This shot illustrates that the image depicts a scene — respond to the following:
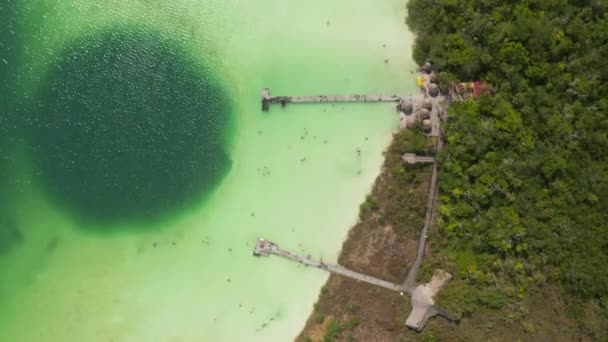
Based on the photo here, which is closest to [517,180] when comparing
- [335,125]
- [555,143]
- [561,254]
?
[555,143]

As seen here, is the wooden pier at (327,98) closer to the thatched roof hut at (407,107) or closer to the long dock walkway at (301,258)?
the thatched roof hut at (407,107)

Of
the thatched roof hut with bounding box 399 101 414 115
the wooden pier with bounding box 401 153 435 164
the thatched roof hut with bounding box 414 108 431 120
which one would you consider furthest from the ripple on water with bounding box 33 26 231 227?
the thatched roof hut with bounding box 414 108 431 120

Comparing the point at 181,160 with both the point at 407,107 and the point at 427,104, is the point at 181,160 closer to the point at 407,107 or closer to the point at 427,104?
the point at 407,107

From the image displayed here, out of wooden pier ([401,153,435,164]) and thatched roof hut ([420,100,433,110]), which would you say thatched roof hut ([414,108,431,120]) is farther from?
wooden pier ([401,153,435,164])

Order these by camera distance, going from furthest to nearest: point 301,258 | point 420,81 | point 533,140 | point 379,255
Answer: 1. point 420,81
2. point 301,258
3. point 379,255
4. point 533,140

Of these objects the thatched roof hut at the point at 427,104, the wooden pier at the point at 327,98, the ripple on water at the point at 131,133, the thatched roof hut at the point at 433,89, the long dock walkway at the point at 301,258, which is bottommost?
the long dock walkway at the point at 301,258

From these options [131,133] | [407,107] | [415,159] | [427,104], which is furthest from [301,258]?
[131,133]

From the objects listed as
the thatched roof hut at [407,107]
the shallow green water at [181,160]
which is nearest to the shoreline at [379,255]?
the shallow green water at [181,160]
